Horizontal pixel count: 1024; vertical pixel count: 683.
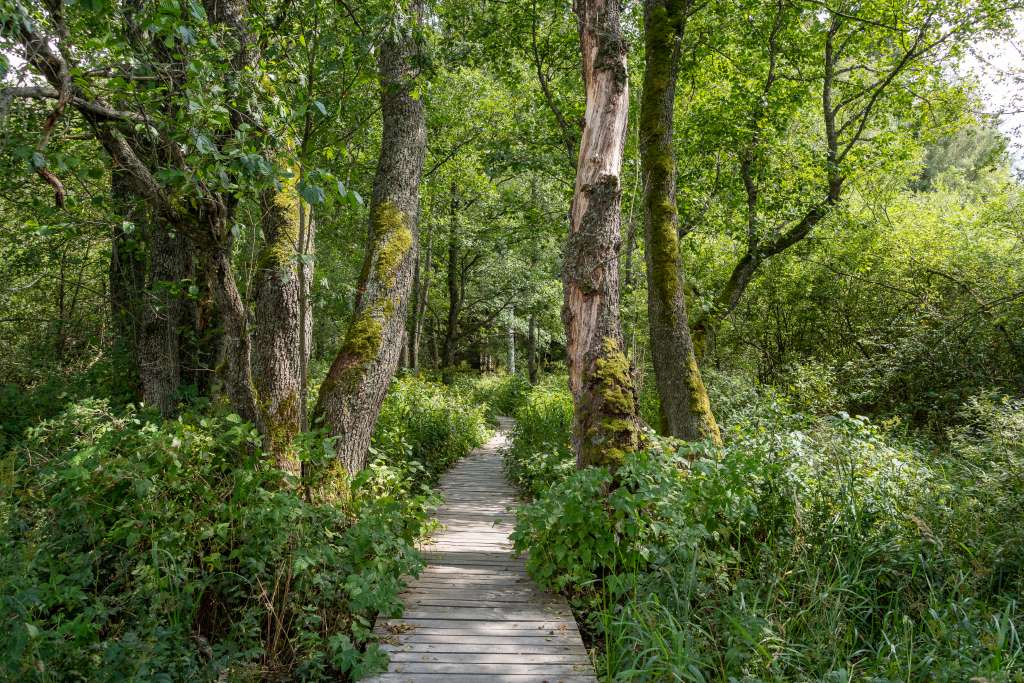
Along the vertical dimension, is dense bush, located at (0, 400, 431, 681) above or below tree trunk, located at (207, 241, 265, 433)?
below

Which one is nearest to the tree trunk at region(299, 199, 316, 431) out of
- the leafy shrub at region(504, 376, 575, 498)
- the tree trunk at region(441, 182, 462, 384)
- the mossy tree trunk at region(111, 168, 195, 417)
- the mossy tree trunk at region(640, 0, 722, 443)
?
the leafy shrub at region(504, 376, 575, 498)

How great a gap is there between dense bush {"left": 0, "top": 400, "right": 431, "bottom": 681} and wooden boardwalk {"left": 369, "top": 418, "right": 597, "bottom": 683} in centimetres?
27

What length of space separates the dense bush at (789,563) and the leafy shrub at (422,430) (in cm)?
281

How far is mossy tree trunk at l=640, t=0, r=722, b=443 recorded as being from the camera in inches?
275

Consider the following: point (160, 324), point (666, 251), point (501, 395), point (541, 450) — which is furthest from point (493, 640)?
point (501, 395)

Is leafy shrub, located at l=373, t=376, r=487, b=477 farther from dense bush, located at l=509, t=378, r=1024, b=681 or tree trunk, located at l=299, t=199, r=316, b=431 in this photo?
dense bush, located at l=509, t=378, r=1024, b=681

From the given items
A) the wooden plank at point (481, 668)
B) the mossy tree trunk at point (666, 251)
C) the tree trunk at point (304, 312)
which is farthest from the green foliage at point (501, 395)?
the wooden plank at point (481, 668)

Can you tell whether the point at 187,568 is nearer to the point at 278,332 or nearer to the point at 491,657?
the point at 491,657

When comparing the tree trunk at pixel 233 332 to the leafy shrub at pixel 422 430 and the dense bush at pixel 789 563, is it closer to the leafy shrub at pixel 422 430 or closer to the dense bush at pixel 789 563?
the leafy shrub at pixel 422 430

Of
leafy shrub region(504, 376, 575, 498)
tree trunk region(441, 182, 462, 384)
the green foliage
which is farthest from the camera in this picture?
tree trunk region(441, 182, 462, 384)

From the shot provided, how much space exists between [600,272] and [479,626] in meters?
3.16

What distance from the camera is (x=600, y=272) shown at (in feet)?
18.2

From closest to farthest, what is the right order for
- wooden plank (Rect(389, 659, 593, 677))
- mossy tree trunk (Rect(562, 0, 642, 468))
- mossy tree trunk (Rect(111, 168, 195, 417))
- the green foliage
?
1. wooden plank (Rect(389, 659, 593, 677))
2. mossy tree trunk (Rect(562, 0, 642, 468))
3. mossy tree trunk (Rect(111, 168, 195, 417))
4. the green foliage

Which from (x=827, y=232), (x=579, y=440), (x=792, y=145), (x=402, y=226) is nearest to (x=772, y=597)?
(x=579, y=440)
